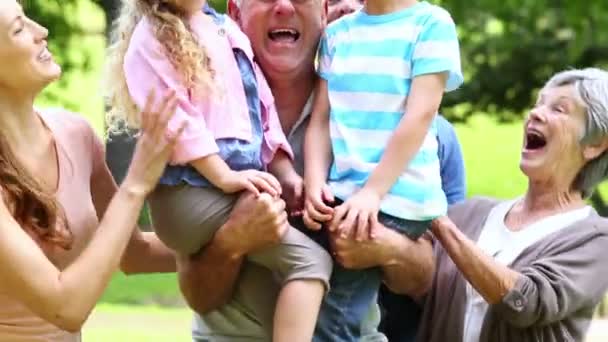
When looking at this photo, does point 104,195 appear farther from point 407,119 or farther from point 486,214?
point 486,214

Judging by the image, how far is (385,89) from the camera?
2.96 metres

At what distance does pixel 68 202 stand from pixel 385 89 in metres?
0.78

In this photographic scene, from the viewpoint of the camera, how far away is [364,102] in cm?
298

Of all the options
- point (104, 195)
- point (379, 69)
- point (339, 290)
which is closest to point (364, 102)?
point (379, 69)

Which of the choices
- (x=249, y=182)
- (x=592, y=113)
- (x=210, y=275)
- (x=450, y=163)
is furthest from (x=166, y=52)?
(x=592, y=113)

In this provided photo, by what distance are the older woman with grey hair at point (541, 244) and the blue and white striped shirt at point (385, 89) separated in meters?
0.26

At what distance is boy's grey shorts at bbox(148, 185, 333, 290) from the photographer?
2910mm

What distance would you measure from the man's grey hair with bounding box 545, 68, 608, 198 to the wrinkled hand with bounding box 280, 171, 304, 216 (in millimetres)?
905

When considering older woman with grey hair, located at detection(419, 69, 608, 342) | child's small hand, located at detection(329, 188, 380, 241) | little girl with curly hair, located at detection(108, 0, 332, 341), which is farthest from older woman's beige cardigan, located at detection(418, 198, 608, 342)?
little girl with curly hair, located at detection(108, 0, 332, 341)

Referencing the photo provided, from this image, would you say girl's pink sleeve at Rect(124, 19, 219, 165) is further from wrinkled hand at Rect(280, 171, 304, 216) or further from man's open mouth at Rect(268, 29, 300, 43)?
man's open mouth at Rect(268, 29, 300, 43)

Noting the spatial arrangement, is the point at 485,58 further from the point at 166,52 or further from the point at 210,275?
the point at 166,52

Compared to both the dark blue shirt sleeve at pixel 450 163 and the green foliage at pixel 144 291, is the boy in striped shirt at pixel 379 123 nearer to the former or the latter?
the dark blue shirt sleeve at pixel 450 163

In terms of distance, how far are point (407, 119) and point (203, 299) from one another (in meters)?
0.70

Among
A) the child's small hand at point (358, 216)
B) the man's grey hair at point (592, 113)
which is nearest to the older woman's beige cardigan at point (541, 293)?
the man's grey hair at point (592, 113)
